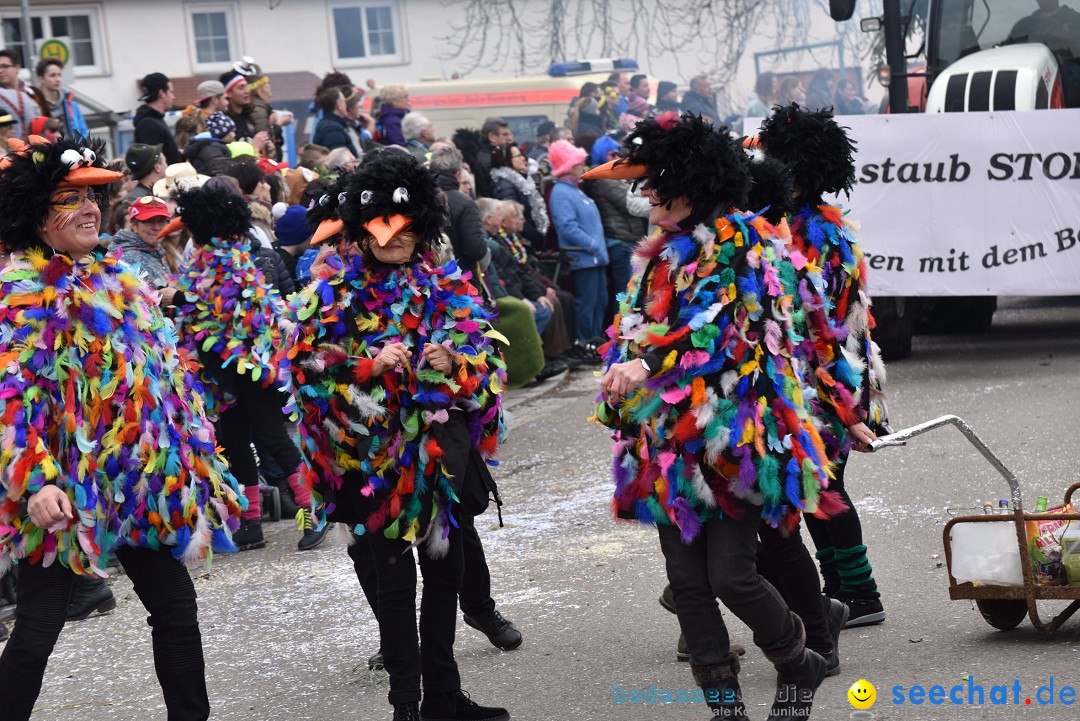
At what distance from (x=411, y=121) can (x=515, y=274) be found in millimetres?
2286

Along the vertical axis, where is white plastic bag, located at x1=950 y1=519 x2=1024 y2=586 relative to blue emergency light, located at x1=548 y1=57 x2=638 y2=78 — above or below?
below

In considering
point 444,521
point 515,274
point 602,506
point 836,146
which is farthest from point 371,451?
point 515,274

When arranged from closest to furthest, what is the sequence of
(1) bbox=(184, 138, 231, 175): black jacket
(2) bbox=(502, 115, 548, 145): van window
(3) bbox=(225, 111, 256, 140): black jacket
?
(1) bbox=(184, 138, 231, 175): black jacket
(3) bbox=(225, 111, 256, 140): black jacket
(2) bbox=(502, 115, 548, 145): van window

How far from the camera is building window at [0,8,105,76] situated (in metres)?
27.9

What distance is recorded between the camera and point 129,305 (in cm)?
424

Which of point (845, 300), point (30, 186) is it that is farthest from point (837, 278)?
point (30, 186)

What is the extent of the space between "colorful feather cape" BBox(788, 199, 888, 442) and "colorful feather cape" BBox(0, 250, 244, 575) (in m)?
2.15

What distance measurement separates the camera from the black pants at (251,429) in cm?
729

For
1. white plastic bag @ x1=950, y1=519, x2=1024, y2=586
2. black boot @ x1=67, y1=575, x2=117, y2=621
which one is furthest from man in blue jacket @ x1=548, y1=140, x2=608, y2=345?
white plastic bag @ x1=950, y1=519, x2=1024, y2=586

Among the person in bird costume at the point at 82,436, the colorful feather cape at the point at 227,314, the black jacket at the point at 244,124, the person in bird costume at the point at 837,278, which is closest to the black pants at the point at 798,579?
the person in bird costume at the point at 837,278

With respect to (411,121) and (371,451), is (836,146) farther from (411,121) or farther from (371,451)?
(411,121)

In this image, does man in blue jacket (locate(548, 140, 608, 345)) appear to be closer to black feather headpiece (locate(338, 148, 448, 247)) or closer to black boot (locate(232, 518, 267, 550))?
black boot (locate(232, 518, 267, 550))

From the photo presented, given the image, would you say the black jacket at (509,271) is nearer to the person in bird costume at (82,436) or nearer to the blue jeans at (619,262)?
the blue jeans at (619,262)

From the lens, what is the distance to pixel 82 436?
4.04 metres
